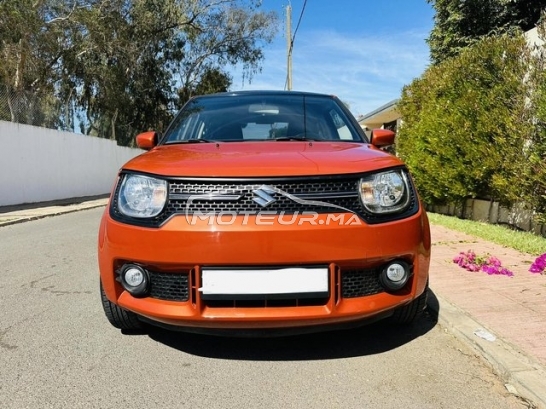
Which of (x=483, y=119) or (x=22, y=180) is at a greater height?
(x=483, y=119)

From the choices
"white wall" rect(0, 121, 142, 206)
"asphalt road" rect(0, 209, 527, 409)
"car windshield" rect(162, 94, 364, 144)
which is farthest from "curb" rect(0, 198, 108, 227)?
"car windshield" rect(162, 94, 364, 144)

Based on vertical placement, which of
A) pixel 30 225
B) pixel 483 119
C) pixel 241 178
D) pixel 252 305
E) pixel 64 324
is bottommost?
pixel 30 225

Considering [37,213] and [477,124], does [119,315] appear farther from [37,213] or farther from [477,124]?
[37,213]

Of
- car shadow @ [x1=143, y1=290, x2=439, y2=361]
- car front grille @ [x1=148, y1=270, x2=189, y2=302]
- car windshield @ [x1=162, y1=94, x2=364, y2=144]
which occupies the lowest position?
car shadow @ [x1=143, y1=290, x2=439, y2=361]

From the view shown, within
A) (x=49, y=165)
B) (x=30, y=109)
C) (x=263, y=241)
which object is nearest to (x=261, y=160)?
(x=263, y=241)

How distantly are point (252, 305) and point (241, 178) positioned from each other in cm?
66

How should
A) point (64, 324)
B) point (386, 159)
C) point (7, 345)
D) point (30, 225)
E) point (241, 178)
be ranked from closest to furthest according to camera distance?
point (241, 178)
point (386, 159)
point (7, 345)
point (64, 324)
point (30, 225)

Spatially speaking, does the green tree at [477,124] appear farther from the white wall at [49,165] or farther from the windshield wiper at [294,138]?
the white wall at [49,165]

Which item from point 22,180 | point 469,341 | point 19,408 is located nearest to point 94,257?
point 19,408

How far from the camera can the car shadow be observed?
9.24 feet

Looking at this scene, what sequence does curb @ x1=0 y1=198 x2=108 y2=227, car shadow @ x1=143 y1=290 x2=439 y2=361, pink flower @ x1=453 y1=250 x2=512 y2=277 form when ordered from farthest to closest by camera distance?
curb @ x1=0 y1=198 x2=108 y2=227, pink flower @ x1=453 y1=250 x2=512 y2=277, car shadow @ x1=143 y1=290 x2=439 y2=361

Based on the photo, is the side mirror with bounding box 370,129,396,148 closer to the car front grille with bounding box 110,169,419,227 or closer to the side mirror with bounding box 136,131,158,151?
the car front grille with bounding box 110,169,419,227

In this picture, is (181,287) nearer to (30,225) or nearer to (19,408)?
(19,408)

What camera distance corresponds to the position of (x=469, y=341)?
9.83 feet
